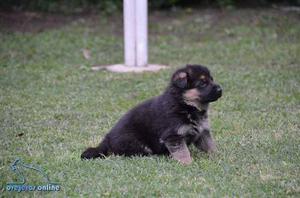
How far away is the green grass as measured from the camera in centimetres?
596

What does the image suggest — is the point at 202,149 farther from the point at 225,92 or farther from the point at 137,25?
the point at 137,25

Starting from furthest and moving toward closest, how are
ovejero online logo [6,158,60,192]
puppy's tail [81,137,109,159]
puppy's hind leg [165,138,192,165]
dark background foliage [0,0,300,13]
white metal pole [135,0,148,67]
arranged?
dark background foliage [0,0,300,13] < white metal pole [135,0,148,67] < puppy's tail [81,137,109,159] < puppy's hind leg [165,138,192,165] < ovejero online logo [6,158,60,192]

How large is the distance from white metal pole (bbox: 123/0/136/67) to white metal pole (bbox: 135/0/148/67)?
64 mm

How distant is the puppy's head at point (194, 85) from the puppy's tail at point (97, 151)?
999 millimetres

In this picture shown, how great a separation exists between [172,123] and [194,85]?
1.51 ft

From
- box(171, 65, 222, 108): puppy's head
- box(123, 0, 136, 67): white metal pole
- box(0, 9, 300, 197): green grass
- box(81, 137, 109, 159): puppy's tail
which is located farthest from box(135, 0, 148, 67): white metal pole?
box(171, 65, 222, 108): puppy's head

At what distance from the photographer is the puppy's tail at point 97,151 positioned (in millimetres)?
6785

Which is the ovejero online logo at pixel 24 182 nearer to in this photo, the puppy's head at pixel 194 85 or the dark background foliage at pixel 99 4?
the puppy's head at pixel 194 85

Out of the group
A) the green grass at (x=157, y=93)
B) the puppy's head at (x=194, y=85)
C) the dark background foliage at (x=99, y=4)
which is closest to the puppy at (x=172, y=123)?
the puppy's head at (x=194, y=85)

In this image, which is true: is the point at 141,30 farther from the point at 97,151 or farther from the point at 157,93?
the point at 97,151

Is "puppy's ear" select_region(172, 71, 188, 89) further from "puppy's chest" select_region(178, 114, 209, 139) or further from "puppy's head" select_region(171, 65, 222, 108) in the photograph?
"puppy's chest" select_region(178, 114, 209, 139)

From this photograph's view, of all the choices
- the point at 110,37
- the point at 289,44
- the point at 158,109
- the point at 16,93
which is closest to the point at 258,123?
the point at 158,109

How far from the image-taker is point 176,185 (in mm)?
5793

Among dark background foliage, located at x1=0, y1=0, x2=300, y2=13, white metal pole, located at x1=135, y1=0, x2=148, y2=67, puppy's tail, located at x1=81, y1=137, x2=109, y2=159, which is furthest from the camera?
dark background foliage, located at x1=0, y1=0, x2=300, y2=13
